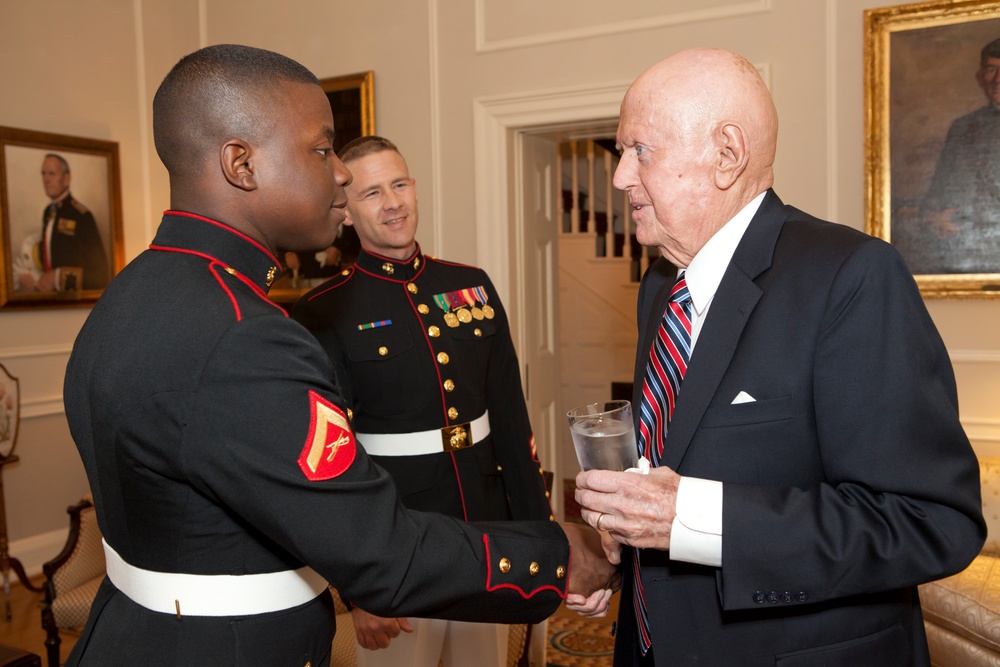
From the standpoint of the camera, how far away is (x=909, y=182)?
3777 mm

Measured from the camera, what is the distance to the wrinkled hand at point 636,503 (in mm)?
1250

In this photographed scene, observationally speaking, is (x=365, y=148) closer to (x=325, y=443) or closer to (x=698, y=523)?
(x=325, y=443)

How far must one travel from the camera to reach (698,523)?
1.23 metres

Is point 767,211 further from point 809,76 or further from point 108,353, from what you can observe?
point 809,76

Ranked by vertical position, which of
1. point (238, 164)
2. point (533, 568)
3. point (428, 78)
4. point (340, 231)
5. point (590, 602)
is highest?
point (428, 78)

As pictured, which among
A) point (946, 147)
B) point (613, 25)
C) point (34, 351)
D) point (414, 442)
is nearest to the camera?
point (414, 442)

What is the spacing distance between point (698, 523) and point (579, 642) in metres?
2.94

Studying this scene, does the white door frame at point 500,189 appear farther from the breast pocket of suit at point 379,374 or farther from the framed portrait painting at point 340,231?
the breast pocket of suit at point 379,374

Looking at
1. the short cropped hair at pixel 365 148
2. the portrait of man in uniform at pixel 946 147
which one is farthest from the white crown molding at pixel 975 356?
the short cropped hair at pixel 365 148

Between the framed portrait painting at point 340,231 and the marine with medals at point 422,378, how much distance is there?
7.62ft

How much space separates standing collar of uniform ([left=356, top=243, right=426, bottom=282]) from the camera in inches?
107

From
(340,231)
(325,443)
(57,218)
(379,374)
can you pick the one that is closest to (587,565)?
(325,443)

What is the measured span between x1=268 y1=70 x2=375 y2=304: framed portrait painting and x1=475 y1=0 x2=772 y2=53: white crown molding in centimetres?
79

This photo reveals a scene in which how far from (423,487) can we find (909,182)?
2.73 meters
